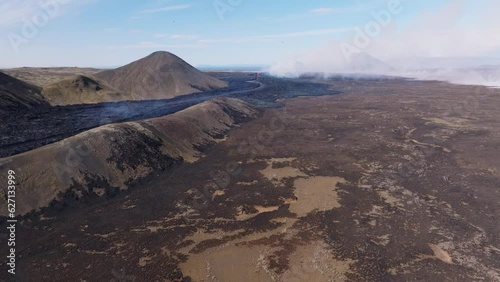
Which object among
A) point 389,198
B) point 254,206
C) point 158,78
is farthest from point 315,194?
point 158,78

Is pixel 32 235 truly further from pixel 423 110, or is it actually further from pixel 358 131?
pixel 423 110

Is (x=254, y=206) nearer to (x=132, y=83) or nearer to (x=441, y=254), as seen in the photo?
(x=441, y=254)

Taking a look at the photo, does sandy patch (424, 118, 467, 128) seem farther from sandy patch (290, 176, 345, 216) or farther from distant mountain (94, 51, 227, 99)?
distant mountain (94, 51, 227, 99)

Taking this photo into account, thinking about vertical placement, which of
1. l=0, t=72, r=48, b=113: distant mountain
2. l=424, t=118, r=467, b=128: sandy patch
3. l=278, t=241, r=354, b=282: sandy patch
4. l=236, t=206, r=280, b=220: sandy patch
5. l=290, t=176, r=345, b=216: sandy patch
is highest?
l=0, t=72, r=48, b=113: distant mountain

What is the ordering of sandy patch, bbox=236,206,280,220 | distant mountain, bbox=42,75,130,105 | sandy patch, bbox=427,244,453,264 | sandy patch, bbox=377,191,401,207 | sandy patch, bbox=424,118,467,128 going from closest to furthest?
sandy patch, bbox=427,244,453,264, sandy patch, bbox=236,206,280,220, sandy patch, bbox=377,191,401,207, sandy patch, bbox=424,118,467,128, distant mountain, bbox=42,75,130,105

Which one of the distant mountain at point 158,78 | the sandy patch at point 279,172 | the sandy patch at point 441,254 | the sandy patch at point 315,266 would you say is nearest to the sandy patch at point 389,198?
the sandy patch at point 441,254

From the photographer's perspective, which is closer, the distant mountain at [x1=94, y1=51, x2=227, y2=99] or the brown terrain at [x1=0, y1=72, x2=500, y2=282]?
the brown terrain at [x1=0, y1=72, x2=500, y2=282]

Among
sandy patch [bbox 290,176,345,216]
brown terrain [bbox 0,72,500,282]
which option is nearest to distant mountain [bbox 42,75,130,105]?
brown terrain [bbox 0,72,500,282]

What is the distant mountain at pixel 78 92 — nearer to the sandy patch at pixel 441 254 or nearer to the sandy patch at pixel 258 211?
the sandy patch at pixel 258 211
